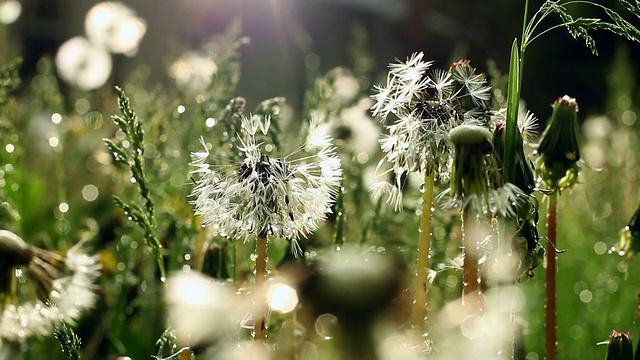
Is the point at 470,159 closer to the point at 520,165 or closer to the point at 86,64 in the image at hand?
the point at 520,165

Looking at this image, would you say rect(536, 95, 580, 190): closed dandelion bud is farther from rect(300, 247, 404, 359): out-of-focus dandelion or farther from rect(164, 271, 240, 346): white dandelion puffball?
rect(164, 271, 240, 346): white dandelion puffball

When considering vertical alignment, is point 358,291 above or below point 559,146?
below

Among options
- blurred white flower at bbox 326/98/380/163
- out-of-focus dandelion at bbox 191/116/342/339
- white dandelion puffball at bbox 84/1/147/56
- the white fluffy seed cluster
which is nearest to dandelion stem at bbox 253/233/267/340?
out-of-focus dandelion at bbox 191/116/342/339

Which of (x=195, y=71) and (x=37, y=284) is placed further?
(x=195, y=71)

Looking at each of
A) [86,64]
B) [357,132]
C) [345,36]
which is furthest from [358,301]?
[345,36]

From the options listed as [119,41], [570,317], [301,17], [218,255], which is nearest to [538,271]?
[570,317]

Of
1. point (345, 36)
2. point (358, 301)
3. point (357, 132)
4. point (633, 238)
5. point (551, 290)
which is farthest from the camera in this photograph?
point (345, 36)

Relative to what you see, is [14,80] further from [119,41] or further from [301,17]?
[301,17]
